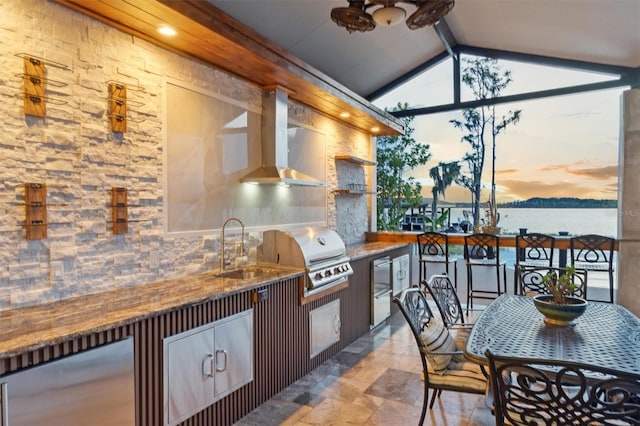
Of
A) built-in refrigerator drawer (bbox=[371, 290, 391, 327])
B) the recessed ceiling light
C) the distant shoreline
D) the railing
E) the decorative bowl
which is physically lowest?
built-in refrigerator drawer (bbox=[371, 290, 391, 327])

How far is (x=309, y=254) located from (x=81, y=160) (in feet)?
6.37

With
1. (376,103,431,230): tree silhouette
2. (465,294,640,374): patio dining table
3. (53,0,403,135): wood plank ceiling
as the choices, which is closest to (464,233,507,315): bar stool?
(376,103,431,230): tree silhouette

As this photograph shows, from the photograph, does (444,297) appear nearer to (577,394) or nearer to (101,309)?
(577,394)

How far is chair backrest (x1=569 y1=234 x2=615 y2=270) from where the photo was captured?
4875 mm

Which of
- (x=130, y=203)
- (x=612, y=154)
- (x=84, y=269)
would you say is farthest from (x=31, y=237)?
(x=612, y=154)

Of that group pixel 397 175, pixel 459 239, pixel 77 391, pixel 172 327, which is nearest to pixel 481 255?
pixel 459 239

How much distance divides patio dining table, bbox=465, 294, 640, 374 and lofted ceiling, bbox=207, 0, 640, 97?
333 cm

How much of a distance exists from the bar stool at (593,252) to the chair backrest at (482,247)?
89 centimetres

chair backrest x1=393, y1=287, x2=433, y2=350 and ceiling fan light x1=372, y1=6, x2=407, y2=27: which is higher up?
ceiling fan light x1=372, y1=6, x2=407, y2=27

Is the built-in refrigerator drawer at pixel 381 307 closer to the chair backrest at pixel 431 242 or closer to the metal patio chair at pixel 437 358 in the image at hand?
the chair backrest at pixel 431 242

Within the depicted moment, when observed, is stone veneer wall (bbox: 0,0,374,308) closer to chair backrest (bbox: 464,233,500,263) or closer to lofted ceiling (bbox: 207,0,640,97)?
lofted ceiling (bbox: 207,0,640,97)

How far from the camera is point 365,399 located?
3.12m

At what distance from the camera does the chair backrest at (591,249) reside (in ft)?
16.0

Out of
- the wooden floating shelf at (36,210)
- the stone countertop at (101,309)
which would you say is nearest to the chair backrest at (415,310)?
the stone countertop at (101,309)
